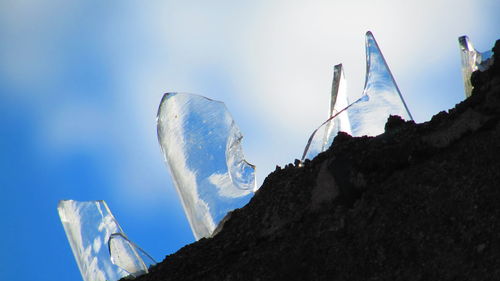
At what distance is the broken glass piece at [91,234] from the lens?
4.46m

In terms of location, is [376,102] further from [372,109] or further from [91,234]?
[91,234]

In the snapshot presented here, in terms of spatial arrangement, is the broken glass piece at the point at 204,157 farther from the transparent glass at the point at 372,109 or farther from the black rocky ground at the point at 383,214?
the black rocky ground at the point at 383,214

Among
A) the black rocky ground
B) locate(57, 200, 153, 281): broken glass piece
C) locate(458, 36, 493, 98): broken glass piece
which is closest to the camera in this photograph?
the black rocky ground

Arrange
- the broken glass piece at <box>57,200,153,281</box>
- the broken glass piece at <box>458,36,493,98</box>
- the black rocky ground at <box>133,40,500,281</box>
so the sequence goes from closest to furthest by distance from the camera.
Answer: the black rocky ground at <box>133,40,500,281</box> → the broken glass piece at <box>458,36,493,98</box> → the broken glass piece at <box>57,200,153,281</box>

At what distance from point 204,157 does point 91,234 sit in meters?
1.13

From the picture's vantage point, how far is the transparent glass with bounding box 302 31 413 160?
371cm

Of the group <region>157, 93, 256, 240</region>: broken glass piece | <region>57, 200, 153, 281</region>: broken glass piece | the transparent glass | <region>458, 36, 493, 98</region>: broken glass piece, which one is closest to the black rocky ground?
the transparent glass

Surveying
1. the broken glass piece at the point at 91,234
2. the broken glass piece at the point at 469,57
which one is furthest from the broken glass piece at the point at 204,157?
the broken glass piece at the point at 469,57

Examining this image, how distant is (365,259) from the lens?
99.6 inches

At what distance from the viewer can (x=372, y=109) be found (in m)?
3.85

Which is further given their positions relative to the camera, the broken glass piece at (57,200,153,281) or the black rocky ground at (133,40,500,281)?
the broken glass piece at (57,200,153,281)

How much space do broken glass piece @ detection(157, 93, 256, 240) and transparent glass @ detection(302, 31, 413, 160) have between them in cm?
54

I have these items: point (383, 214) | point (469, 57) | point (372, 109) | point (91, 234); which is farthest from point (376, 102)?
point (91, 234)

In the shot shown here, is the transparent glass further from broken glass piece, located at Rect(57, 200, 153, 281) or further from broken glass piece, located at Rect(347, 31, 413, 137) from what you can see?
broken glass piece, located at Rect(57, 200, 153, 281)
